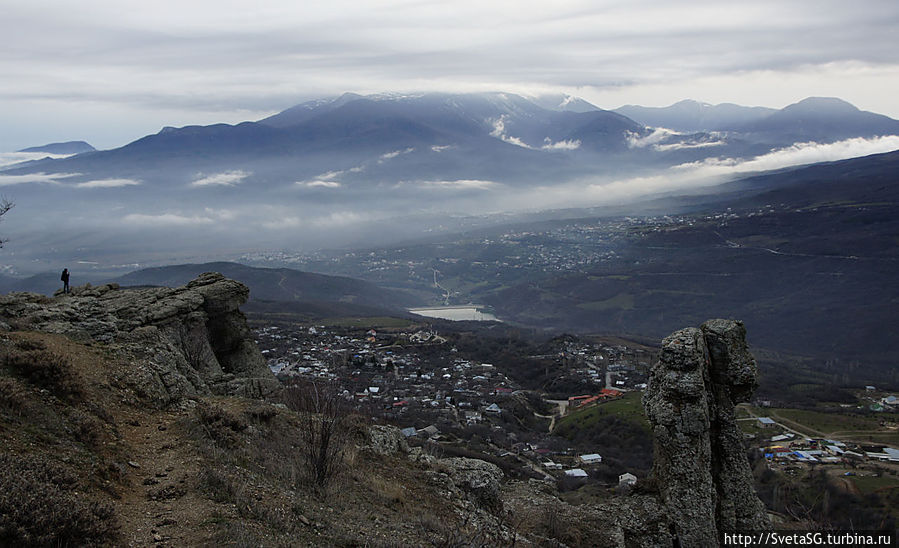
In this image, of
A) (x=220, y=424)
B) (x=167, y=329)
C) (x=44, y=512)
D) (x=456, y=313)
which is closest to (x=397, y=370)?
(x=167, y=329)

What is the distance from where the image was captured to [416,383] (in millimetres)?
55812

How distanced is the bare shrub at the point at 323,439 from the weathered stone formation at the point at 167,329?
3.88m

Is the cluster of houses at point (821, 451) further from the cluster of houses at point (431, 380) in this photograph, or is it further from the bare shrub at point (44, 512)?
the bare shrub at point (44, 512)

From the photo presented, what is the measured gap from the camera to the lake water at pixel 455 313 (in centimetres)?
14254

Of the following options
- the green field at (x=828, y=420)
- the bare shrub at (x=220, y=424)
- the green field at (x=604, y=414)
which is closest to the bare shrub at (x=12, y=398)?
the bare shrub at (x=220, y=424)

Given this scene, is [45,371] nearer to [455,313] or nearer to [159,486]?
[159,486]

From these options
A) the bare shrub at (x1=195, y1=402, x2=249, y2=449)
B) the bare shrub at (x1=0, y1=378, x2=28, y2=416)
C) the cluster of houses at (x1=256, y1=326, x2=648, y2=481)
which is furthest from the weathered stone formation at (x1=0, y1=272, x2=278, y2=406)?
the cluster of houses at (x1=256, y1=326, x2=648, y2=481)

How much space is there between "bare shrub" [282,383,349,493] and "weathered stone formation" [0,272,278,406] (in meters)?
3.88

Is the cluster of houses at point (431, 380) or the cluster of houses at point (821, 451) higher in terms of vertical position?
the cluster of houses at point (431, 380)

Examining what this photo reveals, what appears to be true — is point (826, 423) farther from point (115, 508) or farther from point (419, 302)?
point (419, 302)

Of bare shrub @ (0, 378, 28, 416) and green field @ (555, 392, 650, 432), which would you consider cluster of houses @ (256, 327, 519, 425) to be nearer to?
green field @ (555, 392, 650, 432)

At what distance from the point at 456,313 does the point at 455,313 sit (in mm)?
299

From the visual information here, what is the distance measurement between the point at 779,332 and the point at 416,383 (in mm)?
93441

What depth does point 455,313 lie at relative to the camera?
150 meters
